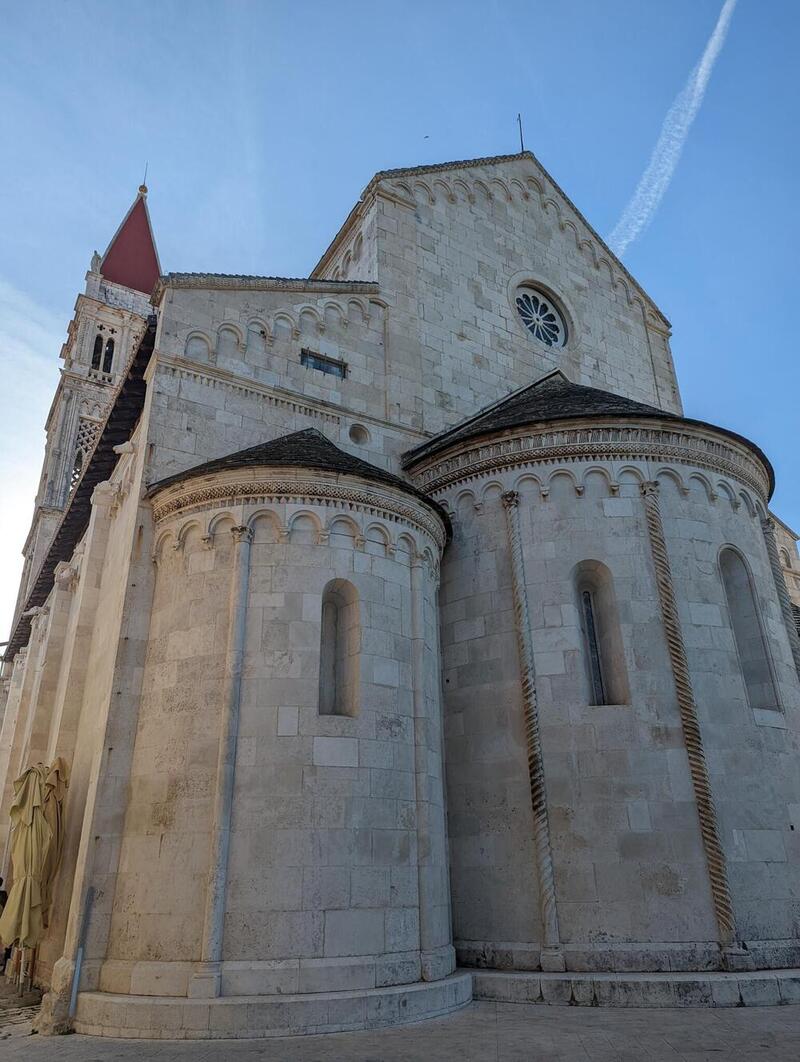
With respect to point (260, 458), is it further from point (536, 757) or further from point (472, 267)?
point (472, 267)

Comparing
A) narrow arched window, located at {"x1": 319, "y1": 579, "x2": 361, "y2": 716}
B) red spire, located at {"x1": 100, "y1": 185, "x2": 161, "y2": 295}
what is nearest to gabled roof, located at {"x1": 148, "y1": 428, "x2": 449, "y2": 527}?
narrow arched window, located at {"x1": 319, "y1": 579, "x2": 361, "y2": 716}

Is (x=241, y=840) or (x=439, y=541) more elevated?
(x=439, y=541)

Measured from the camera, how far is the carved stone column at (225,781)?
8180 mm

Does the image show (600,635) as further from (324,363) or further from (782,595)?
(324,363)

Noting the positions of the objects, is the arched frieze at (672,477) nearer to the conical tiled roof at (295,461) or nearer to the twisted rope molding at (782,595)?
the twisted rope molding at (782,595)

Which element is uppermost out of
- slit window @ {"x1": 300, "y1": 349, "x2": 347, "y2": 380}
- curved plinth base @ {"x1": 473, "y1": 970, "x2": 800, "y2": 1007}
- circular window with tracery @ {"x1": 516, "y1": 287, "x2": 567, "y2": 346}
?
circular window with tracery @ {"x1": 516, "y1": 287, "x2": 567, "y2": 346}

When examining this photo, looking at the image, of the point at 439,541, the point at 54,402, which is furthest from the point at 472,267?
the point at 54,402

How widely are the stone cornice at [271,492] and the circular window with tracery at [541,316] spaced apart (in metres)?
8.76

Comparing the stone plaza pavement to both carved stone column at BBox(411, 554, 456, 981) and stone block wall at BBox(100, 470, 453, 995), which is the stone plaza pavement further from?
carved stone column at BBox(411, 554, 456, 981)

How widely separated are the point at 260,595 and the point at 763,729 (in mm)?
7644

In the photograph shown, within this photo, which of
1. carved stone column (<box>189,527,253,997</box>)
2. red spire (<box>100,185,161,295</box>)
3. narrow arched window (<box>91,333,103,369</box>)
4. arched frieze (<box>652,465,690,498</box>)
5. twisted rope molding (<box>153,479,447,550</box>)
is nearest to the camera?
carved stone column (<box>189,527,253,997</box>)

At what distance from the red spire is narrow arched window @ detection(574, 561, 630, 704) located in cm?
4340

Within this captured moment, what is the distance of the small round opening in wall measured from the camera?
45.5 ft

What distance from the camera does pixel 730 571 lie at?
12344mm
